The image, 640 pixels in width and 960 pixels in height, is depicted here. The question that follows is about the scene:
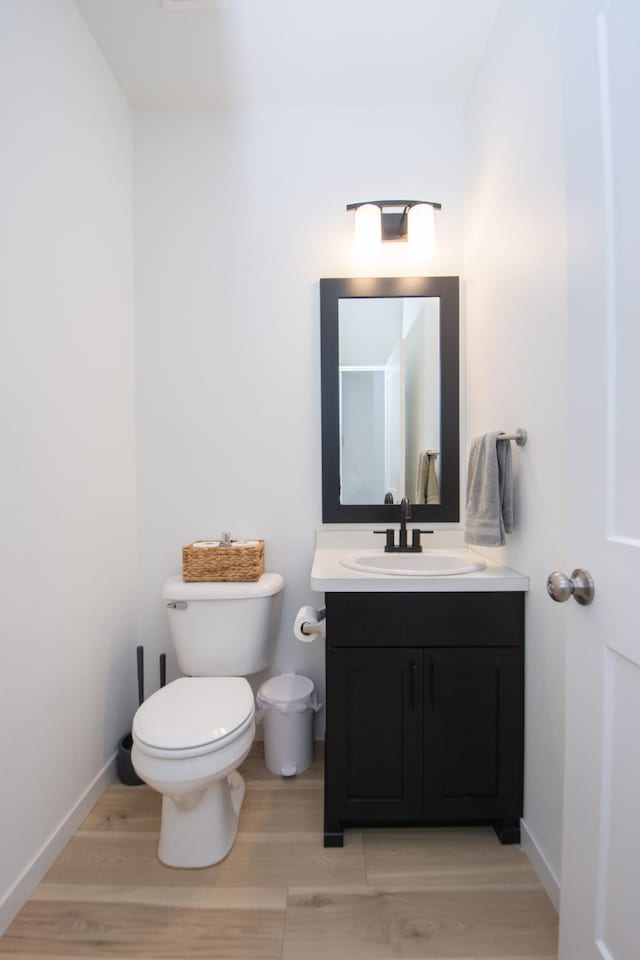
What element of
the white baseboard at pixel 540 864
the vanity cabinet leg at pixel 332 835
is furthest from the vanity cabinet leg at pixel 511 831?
the vanity cabinet leg at pixel 332 835

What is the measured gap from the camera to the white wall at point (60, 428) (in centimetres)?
119

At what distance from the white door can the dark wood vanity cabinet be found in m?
0.49

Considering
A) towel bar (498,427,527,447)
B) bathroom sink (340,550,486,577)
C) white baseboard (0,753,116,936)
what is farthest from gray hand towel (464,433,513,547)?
white baseboard (0,753,116,936)

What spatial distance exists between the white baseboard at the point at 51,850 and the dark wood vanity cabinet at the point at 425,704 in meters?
0.80

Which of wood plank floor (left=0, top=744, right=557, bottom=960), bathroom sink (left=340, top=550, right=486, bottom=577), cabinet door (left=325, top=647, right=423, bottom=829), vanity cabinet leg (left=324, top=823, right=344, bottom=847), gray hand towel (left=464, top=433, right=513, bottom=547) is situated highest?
gray hand towel (left=464, top=433, right=513, bottom=547)

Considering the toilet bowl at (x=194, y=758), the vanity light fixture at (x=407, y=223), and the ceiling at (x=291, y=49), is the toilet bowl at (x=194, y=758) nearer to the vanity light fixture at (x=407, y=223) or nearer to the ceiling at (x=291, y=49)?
the vanity light fixture at (x=407, y=223)

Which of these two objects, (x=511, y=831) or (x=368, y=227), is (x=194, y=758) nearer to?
(x=511, y=831)

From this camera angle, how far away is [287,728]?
1714 mm

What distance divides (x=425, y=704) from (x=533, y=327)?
114cm

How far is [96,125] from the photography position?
63.6 inches

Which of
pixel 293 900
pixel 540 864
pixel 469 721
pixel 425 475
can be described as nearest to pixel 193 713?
pixel 293 900

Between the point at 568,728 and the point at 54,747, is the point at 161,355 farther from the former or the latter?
the point at 568,728

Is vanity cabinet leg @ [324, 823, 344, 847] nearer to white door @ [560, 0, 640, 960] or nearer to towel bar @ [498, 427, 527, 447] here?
white door @ [560, 0, 640, 960]

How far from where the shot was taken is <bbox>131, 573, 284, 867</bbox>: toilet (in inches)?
47.1
